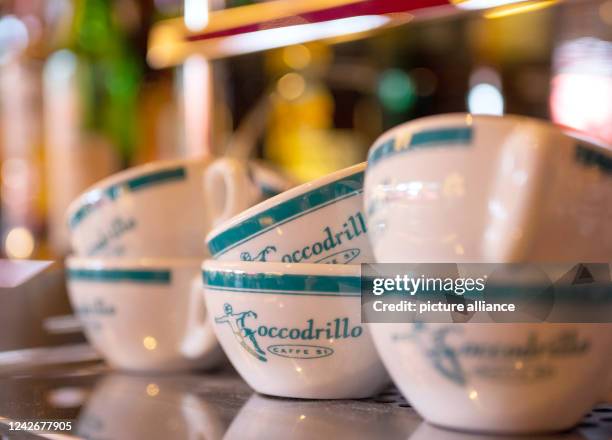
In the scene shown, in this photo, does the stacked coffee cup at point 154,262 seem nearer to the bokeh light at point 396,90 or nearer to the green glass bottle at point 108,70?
the bokeh light at point 396,90

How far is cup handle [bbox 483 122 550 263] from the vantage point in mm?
369

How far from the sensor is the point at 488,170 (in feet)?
1.28

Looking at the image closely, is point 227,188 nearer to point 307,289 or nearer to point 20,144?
point 307,289

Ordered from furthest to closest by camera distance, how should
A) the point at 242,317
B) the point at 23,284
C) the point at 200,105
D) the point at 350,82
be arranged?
the point at 350,82 < the point at 200,105 < the point at 23,284 < the point at 242,317

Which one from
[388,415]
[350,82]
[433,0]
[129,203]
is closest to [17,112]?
[350,82]

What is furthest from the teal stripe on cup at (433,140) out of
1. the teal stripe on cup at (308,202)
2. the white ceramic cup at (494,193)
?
the teal stripe on cup at (308,202)

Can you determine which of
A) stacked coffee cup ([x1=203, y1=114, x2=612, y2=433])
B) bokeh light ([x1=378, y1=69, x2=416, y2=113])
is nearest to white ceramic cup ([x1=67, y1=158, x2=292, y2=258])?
stacked coffee cup ([x1=203, y1=114, x2=612, y2=433])

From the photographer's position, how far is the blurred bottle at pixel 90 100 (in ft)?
4.64

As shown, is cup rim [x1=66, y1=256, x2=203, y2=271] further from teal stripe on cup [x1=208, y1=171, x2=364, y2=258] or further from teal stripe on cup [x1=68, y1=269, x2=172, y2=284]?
teal stripe on cup [x1=208, y1=171, x2=364, y2=258]

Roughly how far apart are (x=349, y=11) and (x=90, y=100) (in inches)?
39.9

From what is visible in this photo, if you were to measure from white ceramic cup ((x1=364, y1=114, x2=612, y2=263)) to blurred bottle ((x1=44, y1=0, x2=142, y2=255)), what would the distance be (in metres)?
1.05

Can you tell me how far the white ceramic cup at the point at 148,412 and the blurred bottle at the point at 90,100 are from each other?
0.81 metres

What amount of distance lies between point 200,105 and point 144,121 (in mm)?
567

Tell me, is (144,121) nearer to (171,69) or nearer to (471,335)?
(171,69)
